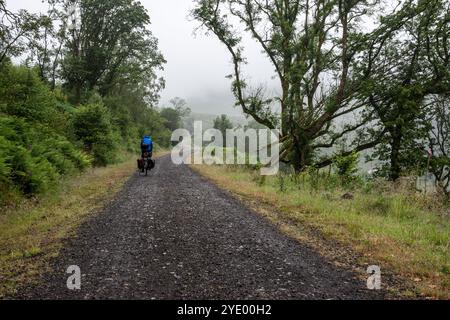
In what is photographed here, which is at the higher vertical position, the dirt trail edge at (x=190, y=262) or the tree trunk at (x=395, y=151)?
the tree trunk at (x=395, y=151)

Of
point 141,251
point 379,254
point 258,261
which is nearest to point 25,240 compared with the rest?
point 141,251

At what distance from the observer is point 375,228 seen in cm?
816

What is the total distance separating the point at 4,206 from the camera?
9969 mm

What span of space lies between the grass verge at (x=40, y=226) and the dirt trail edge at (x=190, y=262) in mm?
313

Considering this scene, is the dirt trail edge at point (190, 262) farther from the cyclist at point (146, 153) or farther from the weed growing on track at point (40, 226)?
the cyclist at point (146, 153)

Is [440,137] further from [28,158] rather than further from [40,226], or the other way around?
[40,226]

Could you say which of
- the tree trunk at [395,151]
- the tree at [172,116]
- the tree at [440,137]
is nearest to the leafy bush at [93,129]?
the tree trunk at [395,151]

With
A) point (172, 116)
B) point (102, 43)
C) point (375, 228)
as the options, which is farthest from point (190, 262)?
point (172, 116)

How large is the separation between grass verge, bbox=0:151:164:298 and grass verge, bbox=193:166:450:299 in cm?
504

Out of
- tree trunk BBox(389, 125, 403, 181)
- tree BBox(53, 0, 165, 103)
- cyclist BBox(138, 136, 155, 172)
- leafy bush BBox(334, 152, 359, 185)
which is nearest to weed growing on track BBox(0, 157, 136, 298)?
cyclist BBox(138, 136, 155, 172)

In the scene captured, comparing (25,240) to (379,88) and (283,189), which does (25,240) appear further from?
(379,88)

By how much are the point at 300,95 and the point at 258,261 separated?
17.5 meters

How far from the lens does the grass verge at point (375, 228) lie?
18.9 ft

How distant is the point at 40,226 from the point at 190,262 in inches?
189
